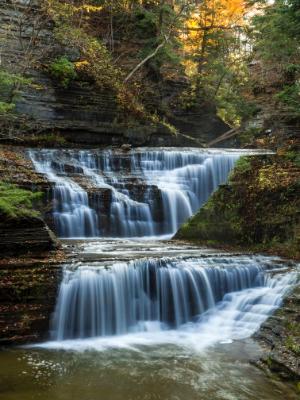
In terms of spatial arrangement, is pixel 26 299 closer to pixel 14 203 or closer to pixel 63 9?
pixel 14 203

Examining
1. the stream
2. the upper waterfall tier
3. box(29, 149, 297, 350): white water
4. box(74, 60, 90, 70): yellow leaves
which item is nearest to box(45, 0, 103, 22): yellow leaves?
box(74, 60, 90, 70): yellow leaves

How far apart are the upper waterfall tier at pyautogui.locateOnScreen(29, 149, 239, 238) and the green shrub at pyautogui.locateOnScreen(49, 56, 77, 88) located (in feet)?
13.2

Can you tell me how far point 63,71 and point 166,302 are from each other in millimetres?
12347

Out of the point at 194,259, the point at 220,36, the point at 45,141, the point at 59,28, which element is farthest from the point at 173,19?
the point at 194,259

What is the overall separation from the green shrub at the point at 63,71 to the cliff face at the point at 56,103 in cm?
23

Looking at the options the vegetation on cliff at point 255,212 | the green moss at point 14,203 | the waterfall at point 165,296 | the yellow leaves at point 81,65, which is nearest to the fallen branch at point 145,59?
the yellow leaves at point 81,65

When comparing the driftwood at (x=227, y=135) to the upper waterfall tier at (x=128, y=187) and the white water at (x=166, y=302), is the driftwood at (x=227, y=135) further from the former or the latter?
the white water at (x=166, y=302)

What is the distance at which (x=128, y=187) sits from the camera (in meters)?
14.0

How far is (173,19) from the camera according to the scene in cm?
2180

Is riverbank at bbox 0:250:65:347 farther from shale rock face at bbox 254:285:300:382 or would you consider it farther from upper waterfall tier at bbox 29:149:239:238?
upper waterfall tier at bbox 29:149:239:238

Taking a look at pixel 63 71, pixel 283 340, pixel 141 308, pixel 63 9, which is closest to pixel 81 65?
pixel 63 71

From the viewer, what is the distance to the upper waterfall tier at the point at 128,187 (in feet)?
41.6

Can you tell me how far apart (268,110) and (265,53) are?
12.9 ft

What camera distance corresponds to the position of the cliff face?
645 inches
